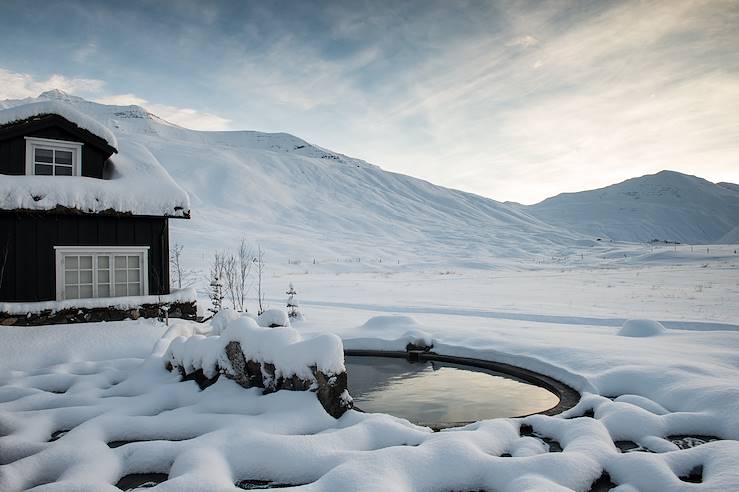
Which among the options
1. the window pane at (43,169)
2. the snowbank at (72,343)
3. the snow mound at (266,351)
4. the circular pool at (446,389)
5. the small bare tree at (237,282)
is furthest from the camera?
the small bare tree at (237,282)

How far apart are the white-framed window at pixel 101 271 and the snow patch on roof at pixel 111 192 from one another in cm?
118

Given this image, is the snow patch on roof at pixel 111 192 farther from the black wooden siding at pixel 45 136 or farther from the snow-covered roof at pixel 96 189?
the black wooden siding at pixel 45 136

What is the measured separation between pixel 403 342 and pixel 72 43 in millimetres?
13176

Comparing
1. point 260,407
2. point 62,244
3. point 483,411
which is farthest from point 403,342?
point 62,244

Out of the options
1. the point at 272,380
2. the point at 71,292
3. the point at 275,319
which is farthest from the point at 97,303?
the point at 272,380

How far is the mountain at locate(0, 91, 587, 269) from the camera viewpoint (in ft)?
186

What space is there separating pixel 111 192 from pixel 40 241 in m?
2.04

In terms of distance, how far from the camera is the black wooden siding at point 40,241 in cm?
1108

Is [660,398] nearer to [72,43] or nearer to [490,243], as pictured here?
[72,43]

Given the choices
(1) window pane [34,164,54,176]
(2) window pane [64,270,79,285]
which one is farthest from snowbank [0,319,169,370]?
(1) window pane [34,164,54,176]

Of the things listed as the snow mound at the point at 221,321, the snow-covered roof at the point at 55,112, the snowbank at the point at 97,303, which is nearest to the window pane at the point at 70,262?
the snowbank at the point at 97,303

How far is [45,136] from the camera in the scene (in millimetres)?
12109

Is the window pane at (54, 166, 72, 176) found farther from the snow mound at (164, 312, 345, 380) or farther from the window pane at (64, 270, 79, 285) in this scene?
the snow mound at (164, 312, 345, 380)

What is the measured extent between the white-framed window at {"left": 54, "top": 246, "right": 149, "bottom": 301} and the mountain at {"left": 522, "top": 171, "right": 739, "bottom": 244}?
473ft
